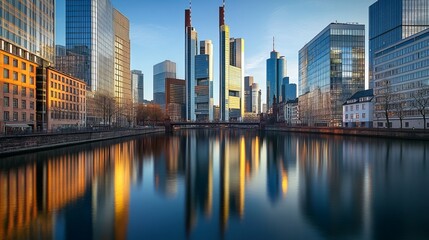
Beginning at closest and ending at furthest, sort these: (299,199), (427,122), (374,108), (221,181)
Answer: (299,199) → (221,181) → (427,122) → (374,108)

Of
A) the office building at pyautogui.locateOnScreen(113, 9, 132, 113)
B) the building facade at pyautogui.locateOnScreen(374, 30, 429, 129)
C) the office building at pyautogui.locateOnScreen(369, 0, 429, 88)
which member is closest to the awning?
the office building at pyautogui.locateOnScreen(113, 9, 132, 113)

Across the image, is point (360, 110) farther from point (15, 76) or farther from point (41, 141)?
point (15, 76)

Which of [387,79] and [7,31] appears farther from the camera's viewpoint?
[387,79]

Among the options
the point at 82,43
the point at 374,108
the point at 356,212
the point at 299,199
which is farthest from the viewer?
the point at 82,43

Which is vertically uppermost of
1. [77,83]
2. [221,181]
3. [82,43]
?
[82,43]

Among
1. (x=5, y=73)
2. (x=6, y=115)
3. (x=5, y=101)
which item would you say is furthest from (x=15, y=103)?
(x=5, y=73)

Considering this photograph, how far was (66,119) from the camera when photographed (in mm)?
89938

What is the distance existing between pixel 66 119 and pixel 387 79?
116479 mm

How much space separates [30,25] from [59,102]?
2352 cm

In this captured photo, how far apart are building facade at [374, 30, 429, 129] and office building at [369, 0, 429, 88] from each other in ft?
199

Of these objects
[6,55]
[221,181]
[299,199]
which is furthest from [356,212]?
[6,55]

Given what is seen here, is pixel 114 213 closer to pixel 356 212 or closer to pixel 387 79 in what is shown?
pixel 356 212

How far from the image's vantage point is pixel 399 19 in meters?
171

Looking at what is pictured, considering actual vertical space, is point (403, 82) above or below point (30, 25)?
below
